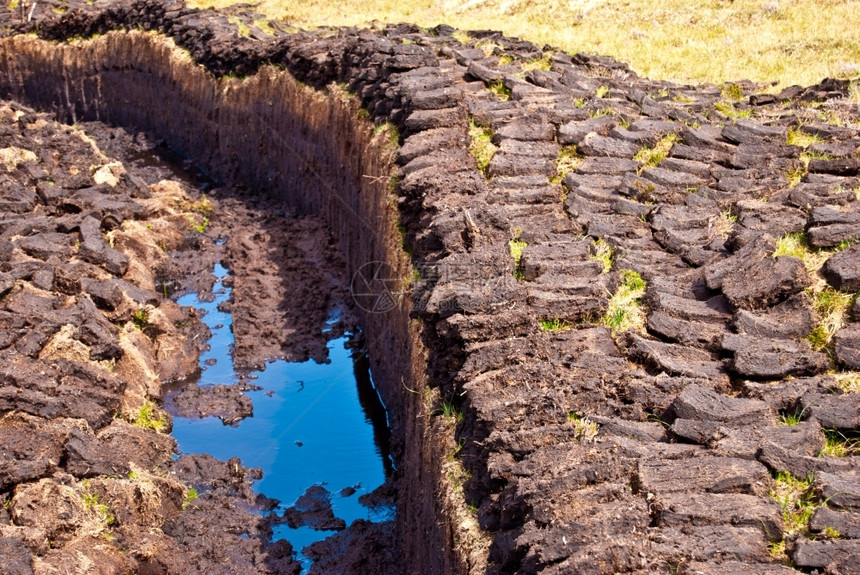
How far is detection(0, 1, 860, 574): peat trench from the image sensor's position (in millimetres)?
5371

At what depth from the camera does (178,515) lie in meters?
9.07

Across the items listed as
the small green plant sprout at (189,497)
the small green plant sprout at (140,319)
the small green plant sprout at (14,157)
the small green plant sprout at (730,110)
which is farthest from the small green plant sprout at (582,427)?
the small green plant sprout at (14,157)

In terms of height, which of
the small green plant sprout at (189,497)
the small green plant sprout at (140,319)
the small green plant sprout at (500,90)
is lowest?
the small green plant sprout at (189,497)

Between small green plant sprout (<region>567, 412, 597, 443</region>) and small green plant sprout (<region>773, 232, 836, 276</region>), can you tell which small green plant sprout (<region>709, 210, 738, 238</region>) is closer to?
small green plant sprout (<region>773, 232, 836, 276</region>)

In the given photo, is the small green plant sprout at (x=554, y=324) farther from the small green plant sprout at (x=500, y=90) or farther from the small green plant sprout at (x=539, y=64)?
the small green plant sprout at (x=539, y=64)

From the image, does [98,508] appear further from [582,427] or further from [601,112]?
[601,112]

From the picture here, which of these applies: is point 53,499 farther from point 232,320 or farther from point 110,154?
point 110,154

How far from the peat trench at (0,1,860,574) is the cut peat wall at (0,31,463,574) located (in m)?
0.09

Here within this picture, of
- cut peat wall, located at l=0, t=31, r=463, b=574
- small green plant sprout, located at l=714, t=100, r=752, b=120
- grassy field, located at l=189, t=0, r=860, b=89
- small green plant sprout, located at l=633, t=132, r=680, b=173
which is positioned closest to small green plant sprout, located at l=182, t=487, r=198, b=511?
cut peat wall, located at l=0, t=31, r=463, b=574

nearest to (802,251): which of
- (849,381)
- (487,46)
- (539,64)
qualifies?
(849,381)

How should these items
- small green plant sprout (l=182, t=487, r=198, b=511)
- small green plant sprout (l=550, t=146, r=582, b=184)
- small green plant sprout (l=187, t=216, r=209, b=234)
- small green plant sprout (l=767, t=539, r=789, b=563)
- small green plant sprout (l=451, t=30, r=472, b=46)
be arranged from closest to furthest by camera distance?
small green plant sprout (l=767, t=539, r=789, b=563), small green plant sprout (l=182, t=487, r=198, b=511), small green plant sprout (l=550, t=146, r=582, b=184), small green plant sprout (l=451, t=30, r=472, b=46), small green plant sprout (l=187, t=216, r=209, b=234)

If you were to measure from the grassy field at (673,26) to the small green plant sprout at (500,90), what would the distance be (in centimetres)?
332

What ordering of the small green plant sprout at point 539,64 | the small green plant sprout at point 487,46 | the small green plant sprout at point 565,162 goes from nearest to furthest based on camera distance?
the small green plant sprout at point 565,162 < the small green plant sprout at point 539,64 < the small green plant sprout at point 487,46

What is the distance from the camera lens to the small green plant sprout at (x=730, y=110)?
1152cm
